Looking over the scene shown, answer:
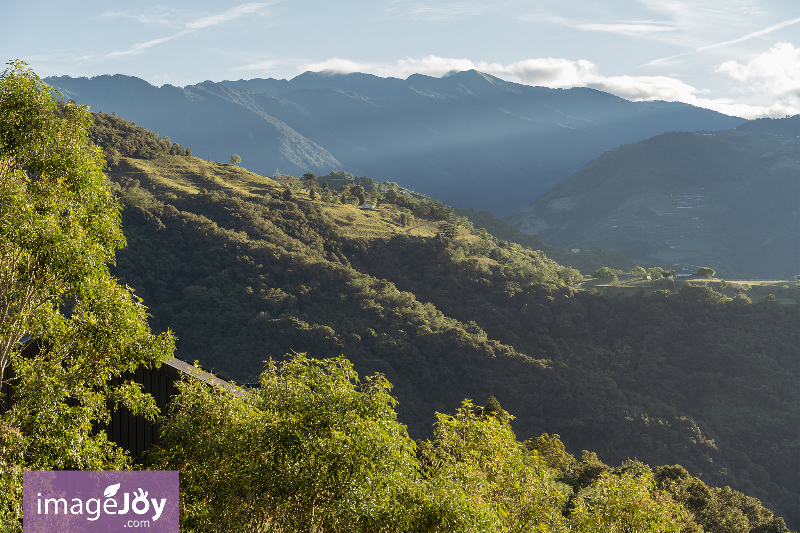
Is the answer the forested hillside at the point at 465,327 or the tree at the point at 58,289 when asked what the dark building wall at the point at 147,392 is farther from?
the forested hillside at the point at 465,327

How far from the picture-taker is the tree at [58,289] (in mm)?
7523

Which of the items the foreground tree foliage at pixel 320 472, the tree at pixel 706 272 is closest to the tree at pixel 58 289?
the foreground tree foliage at pixel 320 472

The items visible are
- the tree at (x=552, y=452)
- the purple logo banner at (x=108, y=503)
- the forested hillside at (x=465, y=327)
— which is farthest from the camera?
the forested hillside at (x=465, y=327)

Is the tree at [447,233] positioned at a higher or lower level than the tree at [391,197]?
lower

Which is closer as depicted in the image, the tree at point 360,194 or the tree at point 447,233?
the tree at point 447,233

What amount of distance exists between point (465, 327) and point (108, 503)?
200 ft

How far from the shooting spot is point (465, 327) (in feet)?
223

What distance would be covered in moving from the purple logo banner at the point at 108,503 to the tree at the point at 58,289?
32cm

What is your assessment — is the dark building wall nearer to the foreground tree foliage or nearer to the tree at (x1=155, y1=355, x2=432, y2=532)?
the foreground tree foliage

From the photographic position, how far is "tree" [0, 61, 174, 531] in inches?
296

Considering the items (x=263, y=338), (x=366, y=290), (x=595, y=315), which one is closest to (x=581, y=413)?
(x=595, y=315)

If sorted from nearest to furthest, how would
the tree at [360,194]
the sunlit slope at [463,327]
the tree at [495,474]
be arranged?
the tree at [495,474]
the sunlit slope at [463,327]
the tree at [360,194]

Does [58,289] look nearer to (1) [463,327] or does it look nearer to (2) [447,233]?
(1) [463,327]

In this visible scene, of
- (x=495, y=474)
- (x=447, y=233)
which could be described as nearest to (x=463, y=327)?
(x=447, y=233)
